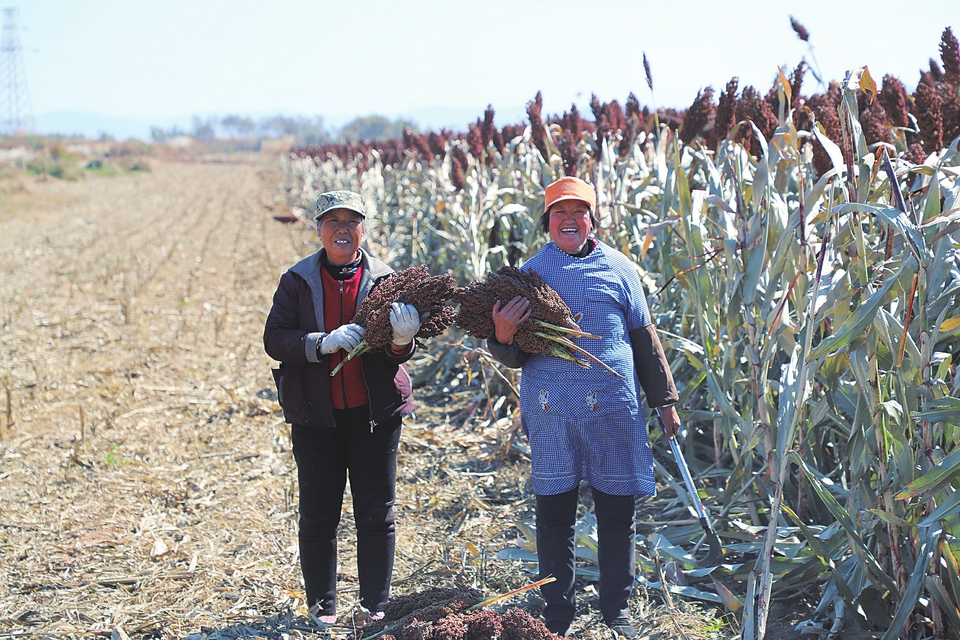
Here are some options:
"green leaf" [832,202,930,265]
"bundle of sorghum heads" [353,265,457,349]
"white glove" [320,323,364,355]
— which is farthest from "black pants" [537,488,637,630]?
"green leaf" [832,202,930,265]

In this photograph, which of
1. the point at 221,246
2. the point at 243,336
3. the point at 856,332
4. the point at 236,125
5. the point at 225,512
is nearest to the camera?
the point at 856,332

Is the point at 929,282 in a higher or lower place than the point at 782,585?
higher

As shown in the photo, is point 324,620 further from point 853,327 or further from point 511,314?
point 853,327

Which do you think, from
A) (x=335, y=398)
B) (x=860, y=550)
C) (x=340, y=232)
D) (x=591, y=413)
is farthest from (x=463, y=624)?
(x=340, y=232)

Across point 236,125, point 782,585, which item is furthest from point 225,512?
point 236,125

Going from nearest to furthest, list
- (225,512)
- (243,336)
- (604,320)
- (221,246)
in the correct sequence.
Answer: (604,320), (225,512), (243,336), (221,246)

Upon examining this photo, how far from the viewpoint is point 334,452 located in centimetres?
303

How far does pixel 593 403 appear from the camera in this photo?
2.84 meters

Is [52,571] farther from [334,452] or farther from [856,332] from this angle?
[856,332]

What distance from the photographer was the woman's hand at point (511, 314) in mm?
2725

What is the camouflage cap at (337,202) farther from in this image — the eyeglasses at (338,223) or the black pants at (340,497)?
the black pants at (340,497)

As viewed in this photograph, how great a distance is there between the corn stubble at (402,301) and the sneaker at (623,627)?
3.90ft

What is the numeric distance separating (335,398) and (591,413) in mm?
902

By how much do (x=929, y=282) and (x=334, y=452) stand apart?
203 centimetres
